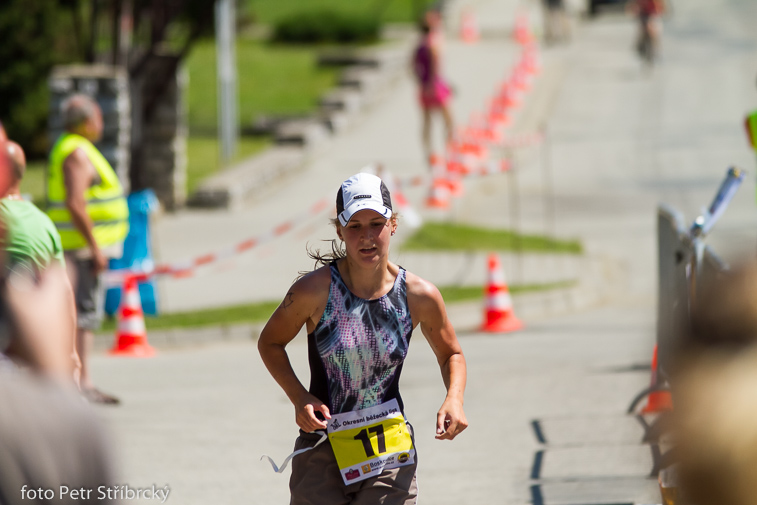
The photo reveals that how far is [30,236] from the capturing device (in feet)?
16.2

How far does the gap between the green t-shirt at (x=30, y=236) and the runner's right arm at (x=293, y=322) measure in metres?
1.07

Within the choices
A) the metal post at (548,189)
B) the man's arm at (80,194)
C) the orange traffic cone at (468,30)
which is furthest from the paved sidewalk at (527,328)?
the orange traffic cone at (468,30)

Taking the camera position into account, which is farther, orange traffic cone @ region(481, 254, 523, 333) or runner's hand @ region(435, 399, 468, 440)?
orange traffic cone @ region(481, 254, 523, 333)

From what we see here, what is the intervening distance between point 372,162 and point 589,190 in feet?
12.7

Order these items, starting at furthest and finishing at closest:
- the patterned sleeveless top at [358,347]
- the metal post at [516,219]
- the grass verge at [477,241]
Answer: the grass verge at [477,241] → the metal post at [516,219] → the patterned sleeveless top at [358,347]

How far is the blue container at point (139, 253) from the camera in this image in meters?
12.0

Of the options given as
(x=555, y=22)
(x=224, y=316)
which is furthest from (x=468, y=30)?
(x=224, y=316)

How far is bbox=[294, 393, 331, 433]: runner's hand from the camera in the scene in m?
4.11

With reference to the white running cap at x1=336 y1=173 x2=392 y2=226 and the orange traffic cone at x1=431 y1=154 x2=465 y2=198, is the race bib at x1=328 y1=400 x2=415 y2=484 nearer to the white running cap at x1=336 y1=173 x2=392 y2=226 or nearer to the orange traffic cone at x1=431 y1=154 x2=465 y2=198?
the white running cap at x1=336 y1=173 x2=392 y2=226

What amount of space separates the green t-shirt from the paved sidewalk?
1824 millimetres

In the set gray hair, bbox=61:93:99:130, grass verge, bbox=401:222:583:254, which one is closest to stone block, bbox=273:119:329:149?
grass verge, bbox=401:222:583:254

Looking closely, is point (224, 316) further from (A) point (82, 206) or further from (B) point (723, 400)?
(B) point (723, 400)

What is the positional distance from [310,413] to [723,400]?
2066mm

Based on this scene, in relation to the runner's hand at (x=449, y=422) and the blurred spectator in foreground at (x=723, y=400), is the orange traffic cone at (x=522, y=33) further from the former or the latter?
the blurred spectator in foreground at (x=723, y=400)
